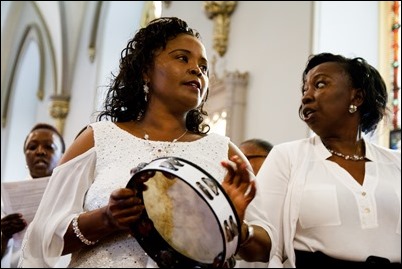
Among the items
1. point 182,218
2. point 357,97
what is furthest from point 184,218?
point 357,97

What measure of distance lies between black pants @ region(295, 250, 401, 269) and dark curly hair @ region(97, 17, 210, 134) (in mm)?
544

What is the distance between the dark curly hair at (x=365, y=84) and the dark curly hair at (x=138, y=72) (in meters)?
0.69

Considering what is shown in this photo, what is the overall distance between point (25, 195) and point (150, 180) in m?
1.58

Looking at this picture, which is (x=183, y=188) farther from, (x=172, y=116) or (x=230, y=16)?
(x=230, y=16)

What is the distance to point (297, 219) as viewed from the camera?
1987 millimetres

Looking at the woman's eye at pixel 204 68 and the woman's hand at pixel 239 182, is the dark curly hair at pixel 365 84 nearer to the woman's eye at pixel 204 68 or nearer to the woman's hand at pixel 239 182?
the woman's eye at pixel 204 68

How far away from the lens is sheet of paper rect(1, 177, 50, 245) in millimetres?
2674

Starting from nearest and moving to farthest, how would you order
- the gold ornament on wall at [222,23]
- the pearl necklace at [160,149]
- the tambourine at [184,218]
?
the tambourine at [184,218], the pearl necklace at [160,149], the gold ornament on wall at [222,23]

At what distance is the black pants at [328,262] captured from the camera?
73.6 inches

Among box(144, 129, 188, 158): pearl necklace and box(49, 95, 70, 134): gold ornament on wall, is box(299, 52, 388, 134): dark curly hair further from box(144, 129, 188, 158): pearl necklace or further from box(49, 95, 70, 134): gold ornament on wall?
box(49, 95, 70, 134): gold ornament on wall

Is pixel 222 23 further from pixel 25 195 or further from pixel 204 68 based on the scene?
pixel 204 68

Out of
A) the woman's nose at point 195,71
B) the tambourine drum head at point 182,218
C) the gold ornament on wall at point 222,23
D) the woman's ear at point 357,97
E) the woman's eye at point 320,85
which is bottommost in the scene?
the tambourine drum head at point 182,218

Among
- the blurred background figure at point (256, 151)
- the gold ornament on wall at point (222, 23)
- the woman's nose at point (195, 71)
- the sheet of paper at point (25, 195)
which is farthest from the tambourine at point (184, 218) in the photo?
the gold ornament on wall at point (222, 23)

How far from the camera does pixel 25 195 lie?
2748mm
